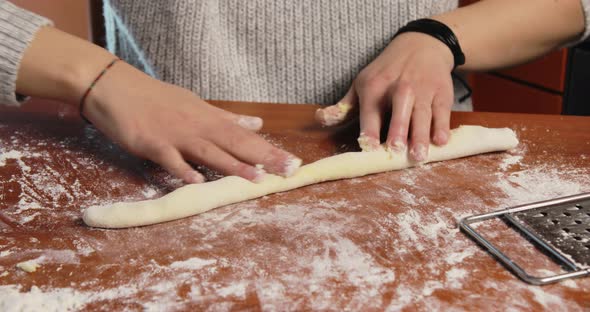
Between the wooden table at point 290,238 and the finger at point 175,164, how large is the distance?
0.03 m

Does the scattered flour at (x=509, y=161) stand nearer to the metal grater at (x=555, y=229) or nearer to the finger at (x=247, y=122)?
the metal grater at (x=555, y=229)

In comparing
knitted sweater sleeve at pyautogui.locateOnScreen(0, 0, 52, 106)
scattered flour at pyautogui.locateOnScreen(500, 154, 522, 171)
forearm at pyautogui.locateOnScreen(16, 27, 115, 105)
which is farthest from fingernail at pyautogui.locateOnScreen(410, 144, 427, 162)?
knitted sweater sleeve at pyautogui.locateOnScreen(0, 0, 52, 106)

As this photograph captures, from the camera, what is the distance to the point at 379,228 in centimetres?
69

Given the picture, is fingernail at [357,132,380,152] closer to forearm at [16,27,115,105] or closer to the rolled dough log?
the rolled dough log

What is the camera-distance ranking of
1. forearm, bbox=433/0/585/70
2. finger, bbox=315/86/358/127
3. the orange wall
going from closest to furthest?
finger, bbox=315/86/358/127 < forearm, bbox=433/0/585/70 < the orange wall

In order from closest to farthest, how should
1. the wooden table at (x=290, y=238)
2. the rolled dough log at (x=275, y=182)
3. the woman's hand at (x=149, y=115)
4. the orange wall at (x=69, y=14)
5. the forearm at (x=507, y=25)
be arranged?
1. the wooden table at (x=290, y=238)
2. the rolled dough log at (x=275, y=182)
3. the woman's hand at (x=149, y=115)
4. the forearm at (x=507, y=25)
5. the orange wall at (x=69, y=14)

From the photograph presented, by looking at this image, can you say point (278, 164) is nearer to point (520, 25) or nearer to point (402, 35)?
point (402, 35)

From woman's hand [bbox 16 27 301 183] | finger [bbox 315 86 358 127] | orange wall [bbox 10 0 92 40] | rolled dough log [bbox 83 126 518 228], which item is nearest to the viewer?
rolled dough log [bbox 83 126 518 228]

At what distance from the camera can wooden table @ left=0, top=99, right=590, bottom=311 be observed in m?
0.57

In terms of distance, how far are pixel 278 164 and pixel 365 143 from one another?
153 mm

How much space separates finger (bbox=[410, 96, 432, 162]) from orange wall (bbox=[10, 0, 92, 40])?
139 cm

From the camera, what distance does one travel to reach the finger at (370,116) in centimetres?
88

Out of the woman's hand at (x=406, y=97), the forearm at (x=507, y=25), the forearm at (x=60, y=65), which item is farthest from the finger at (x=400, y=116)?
the forearm at (x=60, y=65)

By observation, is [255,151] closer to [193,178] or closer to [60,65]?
[193,178]
